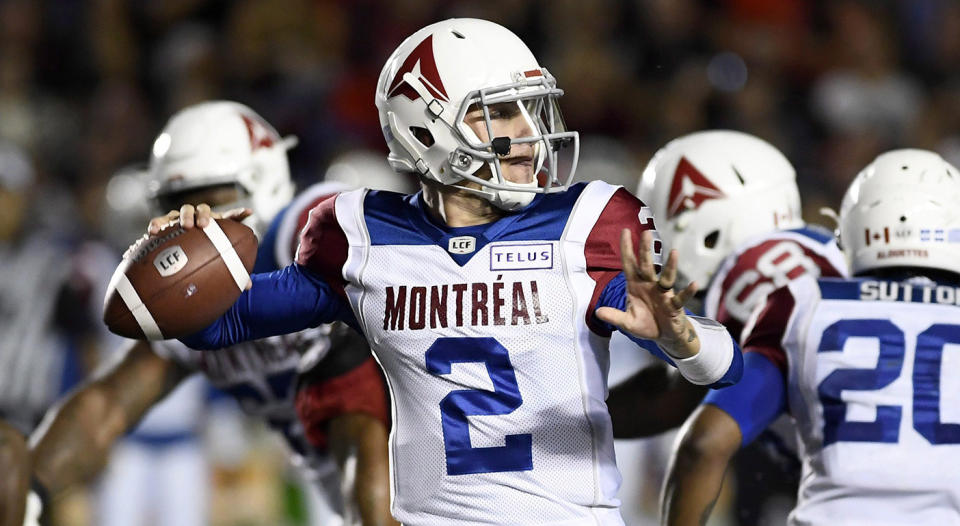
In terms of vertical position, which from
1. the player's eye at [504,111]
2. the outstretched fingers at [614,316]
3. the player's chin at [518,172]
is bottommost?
the outstretched fingers at [614,316]

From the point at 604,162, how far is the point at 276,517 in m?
2.62

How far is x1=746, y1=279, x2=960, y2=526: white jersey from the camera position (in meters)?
3.26

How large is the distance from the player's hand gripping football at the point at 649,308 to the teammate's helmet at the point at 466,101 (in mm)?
408

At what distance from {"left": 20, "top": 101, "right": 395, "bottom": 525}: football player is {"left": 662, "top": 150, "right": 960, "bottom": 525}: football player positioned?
1126mm

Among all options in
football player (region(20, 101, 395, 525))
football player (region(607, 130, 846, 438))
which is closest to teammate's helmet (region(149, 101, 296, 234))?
football player (region(20, 101, 395, 525))

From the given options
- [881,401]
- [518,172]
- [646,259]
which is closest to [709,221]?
[881,401]

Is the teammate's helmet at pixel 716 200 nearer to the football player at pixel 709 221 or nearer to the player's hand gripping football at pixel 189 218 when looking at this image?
the football player at pixel 709 221

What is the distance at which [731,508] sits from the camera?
625 cm

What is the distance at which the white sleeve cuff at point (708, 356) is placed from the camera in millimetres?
2650

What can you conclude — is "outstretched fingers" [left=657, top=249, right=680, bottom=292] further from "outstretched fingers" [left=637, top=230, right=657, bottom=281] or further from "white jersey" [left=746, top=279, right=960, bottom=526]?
"white jersey" [left=746, top=279, right=960, bottom=526]

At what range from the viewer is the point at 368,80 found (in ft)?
27.2

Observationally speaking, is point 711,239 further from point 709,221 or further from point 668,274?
point 668,274

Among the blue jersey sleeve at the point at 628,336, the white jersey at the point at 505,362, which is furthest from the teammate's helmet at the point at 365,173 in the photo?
the blue jersey sleeve at the point at 628,336

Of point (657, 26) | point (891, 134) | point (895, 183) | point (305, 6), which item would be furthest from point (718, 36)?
point (895, 183)
